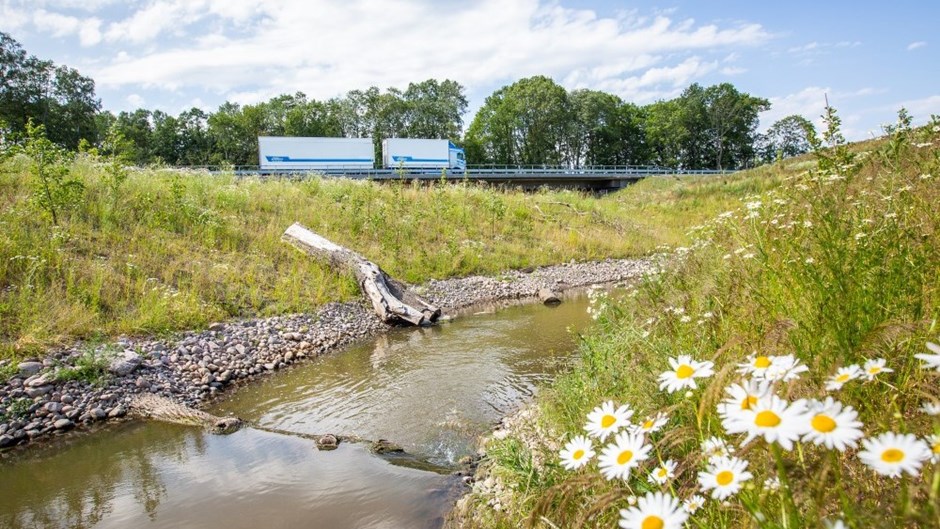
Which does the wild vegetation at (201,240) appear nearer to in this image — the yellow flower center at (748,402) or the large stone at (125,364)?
the large stone at (125,364)

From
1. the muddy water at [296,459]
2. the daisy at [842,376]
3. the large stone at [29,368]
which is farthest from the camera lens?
the large stone at [29,368]

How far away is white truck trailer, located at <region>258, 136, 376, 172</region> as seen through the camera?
120ft

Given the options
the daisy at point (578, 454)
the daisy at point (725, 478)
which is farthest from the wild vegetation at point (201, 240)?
the daisy at point (725, 478)

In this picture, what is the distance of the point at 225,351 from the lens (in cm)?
858

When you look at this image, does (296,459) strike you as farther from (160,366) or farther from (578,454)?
(578,454)

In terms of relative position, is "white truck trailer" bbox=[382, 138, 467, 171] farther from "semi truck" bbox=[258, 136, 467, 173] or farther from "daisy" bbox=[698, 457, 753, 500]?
"daisy" bbox=[698, 457, 753, 500]

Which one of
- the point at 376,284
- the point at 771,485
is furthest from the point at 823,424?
the point at 376,284

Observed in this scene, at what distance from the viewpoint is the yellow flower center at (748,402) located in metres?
1.17

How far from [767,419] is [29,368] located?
8741 millimetres

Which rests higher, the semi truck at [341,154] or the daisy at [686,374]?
the semi truck at [341,154]

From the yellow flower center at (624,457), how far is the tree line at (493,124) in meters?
58.4

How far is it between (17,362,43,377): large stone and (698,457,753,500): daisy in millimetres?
8465

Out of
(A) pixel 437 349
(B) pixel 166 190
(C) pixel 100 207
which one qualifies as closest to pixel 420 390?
(A) pixel 437 349

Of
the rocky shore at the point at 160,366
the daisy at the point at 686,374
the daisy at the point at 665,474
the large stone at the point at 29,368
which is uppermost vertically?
the daisy at the point at 686,374
